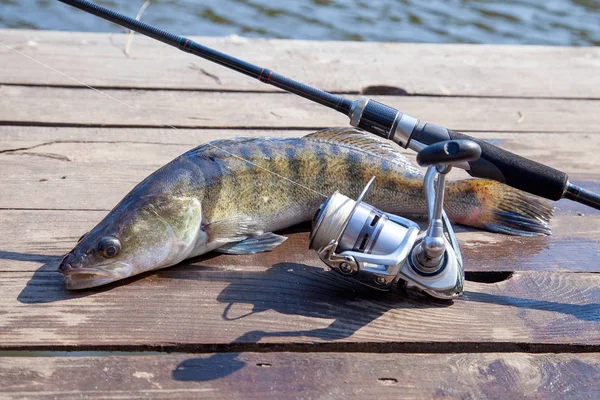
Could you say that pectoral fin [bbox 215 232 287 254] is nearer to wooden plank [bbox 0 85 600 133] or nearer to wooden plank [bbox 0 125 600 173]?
wooden plank [bbox 0 125 600 173]

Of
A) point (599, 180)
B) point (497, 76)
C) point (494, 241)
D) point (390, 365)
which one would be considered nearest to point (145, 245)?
point (390, 365)

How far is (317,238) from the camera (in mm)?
2355

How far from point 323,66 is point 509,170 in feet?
7.80

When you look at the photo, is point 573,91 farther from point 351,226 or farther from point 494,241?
point 351,226

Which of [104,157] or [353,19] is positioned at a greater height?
[353,19]

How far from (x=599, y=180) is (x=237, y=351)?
2.02 m

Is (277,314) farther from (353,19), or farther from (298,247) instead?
(353,19)

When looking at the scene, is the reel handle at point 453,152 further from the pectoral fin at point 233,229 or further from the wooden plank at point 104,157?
the wooden plank at point 104,157

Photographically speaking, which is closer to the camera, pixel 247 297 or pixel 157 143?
pixel 247 297

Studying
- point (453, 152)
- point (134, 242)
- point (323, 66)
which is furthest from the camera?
point (323, 66)

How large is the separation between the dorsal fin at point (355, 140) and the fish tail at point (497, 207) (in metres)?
0.27

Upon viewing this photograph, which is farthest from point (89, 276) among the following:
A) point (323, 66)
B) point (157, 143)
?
point (323, 66)

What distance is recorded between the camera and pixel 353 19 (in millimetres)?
8773

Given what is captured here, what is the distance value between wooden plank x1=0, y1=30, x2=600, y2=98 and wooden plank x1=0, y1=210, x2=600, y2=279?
149 centimetres
